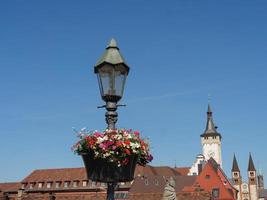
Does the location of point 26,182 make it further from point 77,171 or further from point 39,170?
point 77,171

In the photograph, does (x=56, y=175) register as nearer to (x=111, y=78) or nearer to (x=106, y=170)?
(x=111, y=78)

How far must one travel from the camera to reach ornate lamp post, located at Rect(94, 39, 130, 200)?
702 cm

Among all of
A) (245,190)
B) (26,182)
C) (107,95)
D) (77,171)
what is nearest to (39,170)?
(26,182)

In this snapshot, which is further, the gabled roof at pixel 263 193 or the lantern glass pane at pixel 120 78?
the gabled roof at pixel 263 193

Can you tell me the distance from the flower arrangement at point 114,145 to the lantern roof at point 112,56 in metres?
1.10

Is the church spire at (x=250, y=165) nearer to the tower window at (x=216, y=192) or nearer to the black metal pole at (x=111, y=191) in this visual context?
the tower window at (x=216, y=192)

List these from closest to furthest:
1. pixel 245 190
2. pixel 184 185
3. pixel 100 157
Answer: pixel 100 157, pixel 184 185, pixel 245 190

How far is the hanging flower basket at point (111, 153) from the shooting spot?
6.48m

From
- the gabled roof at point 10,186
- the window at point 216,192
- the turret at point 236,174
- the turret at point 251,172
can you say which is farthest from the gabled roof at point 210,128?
the gabled roof at point 10,186

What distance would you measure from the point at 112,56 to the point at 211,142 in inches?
4357

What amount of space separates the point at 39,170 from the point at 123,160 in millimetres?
79972

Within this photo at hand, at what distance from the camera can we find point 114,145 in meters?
6.50

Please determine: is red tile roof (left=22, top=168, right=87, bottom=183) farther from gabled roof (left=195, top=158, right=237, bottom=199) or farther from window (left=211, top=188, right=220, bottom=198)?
window (left=211, top=188, right=220, bottom=198)

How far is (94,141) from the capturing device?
6562 mm
